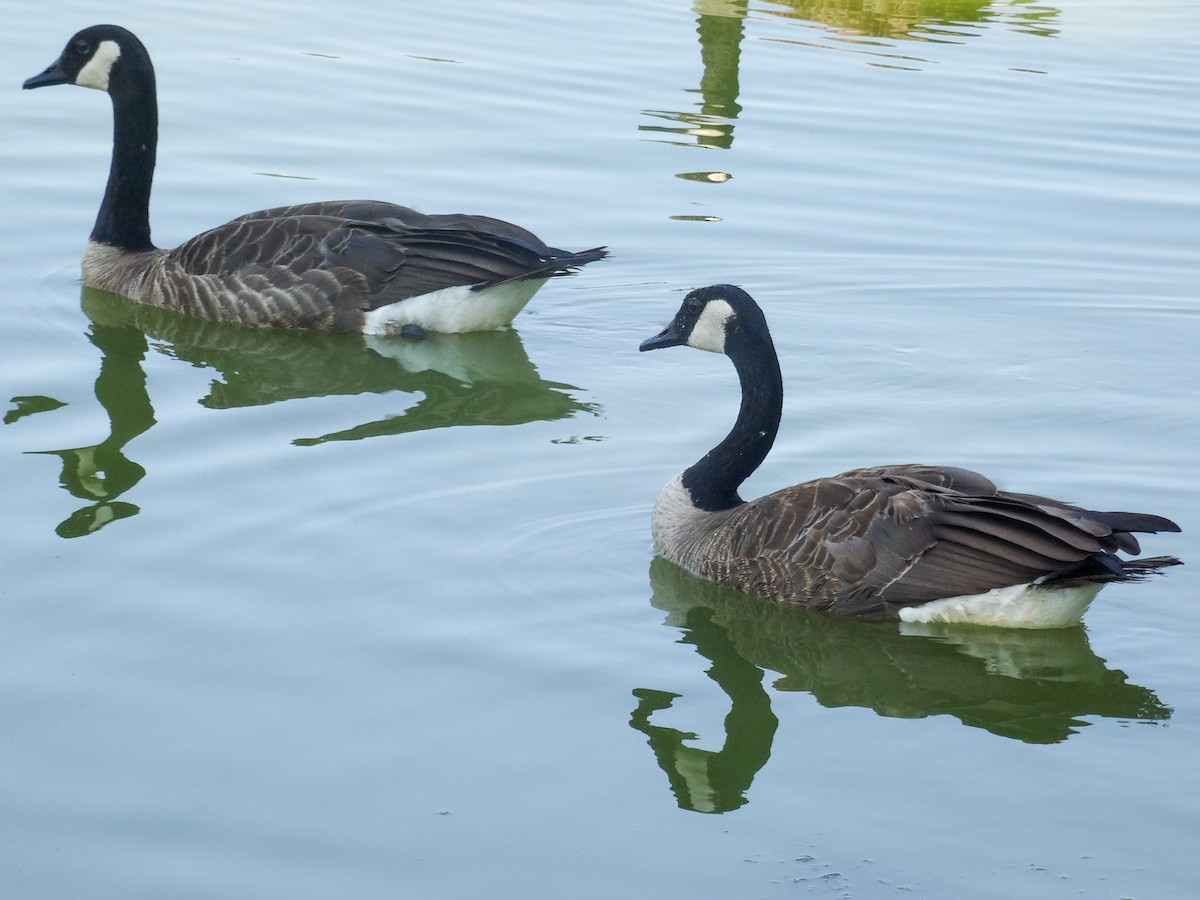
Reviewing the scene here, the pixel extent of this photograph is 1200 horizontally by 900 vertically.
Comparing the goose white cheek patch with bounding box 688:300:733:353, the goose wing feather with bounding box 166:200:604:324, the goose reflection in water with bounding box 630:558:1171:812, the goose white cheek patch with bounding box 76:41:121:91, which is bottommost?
the goose reflection in water with bounding box 630:558:1171:812

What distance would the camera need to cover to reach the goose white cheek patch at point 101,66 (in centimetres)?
1271

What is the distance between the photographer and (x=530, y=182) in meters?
14.2

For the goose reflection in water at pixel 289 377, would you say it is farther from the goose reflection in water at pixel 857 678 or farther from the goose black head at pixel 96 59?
the goose reflection in water at pixel 857 678

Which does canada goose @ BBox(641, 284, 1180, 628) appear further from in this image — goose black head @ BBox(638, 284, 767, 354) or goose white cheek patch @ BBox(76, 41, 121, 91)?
goose white cheek patch @ BBox(76, 41, 121, 91)

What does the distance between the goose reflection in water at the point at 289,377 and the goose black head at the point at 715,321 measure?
60.2 inches

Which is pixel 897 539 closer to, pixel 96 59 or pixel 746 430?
pixel 746 430

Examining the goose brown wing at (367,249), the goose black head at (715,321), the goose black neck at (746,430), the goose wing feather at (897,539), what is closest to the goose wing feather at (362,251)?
the goose brown wing at (367,249)

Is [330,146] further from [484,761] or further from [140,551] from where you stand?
[484,761]

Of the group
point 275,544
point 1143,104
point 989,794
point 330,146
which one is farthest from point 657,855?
point 1143,104

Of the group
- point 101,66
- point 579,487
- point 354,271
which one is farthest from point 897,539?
point 101,66

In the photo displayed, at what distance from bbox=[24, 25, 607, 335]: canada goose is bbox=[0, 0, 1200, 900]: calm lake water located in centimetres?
25

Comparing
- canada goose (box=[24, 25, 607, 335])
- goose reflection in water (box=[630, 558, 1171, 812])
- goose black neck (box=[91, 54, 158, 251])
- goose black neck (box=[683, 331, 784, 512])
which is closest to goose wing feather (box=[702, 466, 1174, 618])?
goose reflection in water (box=[630, 558, 1171, 812])

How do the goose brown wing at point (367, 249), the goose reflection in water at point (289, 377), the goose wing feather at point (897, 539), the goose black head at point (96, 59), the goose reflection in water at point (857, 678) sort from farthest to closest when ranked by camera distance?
the goose black head at point (96, 59) < the goose brown wing at point (367, 249) < the goose reflection in water at point (289, 377) < the goose wing feather at point (897, 539) < the goose reflection in water at point (857, 678)

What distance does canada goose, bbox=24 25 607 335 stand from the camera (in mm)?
11391
